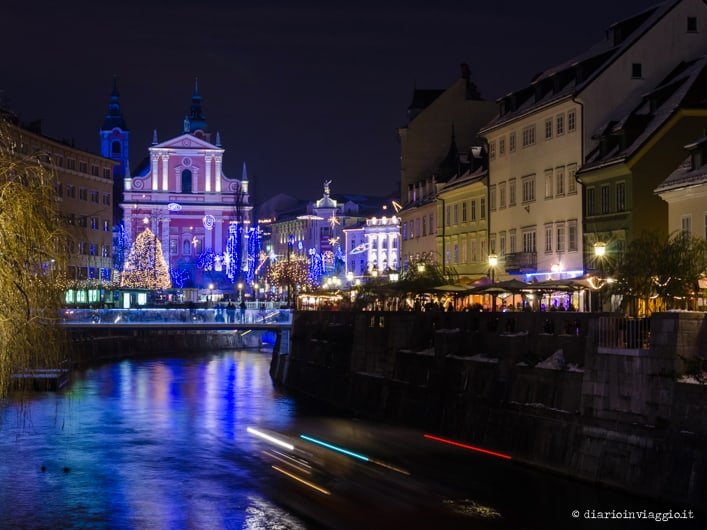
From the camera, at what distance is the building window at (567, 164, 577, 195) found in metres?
61.2

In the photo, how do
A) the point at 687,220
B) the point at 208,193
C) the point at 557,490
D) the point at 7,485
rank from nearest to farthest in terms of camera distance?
the point at 557,490 → the point at 7,485 → the point at 687,220 → the point at 208,193

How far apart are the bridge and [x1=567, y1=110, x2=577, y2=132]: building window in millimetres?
26555

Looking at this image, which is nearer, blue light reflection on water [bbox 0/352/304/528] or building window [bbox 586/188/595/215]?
blue light reflection on water [bbox 0/352/304/528]

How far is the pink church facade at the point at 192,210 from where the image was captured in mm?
169000

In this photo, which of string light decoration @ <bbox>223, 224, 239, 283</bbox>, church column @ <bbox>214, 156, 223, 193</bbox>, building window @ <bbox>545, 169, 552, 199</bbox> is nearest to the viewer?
building window @ <bbox>545, 169, 552, 199</bbox>

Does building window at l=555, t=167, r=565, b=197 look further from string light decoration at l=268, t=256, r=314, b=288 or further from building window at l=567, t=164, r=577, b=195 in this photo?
string light decoration at l=268, t=256, r=314, b=288

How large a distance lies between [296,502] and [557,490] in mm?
7271

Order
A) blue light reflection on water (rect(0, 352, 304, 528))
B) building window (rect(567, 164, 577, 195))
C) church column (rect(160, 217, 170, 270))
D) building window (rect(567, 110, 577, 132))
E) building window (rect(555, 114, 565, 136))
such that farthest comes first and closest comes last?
church column (rect(160, 217, 170, 270)) < building window (rect(555, 114, 565, 136)) < building window (rect(567, 164, 577, 195)) < building window (rect(567, 110, 577, 132)) < blue light reflection on water (rect(0, 352, 304, 528))

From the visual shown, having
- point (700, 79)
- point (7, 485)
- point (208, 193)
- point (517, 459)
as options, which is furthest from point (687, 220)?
point (208, 193)

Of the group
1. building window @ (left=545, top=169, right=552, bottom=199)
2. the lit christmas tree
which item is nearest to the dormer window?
building window @ (left=545, top=169, right=552, bottom=199)

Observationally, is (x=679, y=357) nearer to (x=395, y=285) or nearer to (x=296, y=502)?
(x=296, y=502)

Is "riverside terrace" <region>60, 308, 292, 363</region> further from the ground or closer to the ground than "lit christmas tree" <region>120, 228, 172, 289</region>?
→ closer to the ground

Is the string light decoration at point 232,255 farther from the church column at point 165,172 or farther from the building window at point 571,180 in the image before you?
the building window at point 571,180

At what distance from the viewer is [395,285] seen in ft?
227
